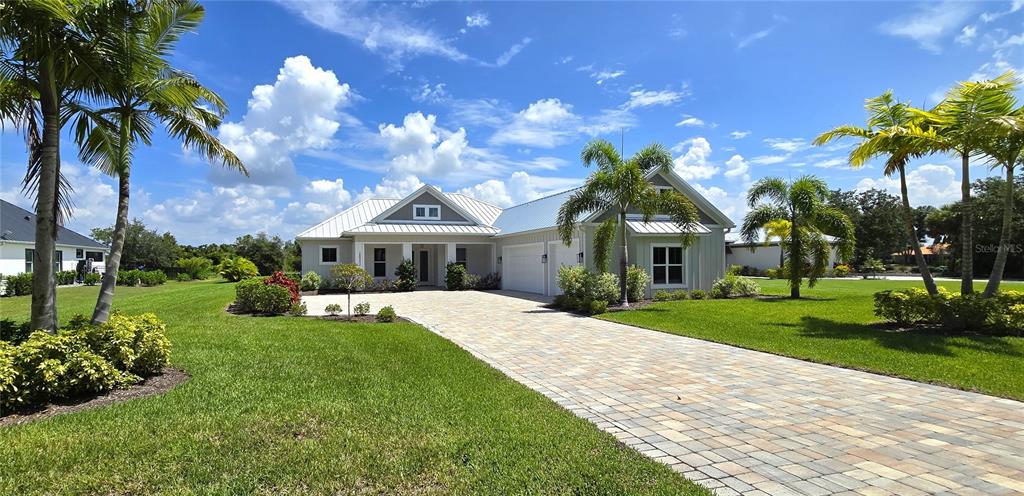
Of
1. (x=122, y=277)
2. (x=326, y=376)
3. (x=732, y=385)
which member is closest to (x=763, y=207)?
(x=732, y=385)

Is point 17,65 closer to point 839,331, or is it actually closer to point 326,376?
point 326,376

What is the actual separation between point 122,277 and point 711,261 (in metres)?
34.4

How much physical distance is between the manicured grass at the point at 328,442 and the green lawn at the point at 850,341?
5318 millimetres

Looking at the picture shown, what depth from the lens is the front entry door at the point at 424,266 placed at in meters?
30.5

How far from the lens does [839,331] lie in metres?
11.4

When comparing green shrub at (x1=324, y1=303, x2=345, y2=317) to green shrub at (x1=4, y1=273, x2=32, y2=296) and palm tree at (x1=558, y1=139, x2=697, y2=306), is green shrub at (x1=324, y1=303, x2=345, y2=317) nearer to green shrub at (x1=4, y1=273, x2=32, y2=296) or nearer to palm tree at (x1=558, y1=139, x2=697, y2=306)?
palm tree at (x1=558, y1=139, x2=697, y2=306)

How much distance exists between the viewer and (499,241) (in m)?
28.0

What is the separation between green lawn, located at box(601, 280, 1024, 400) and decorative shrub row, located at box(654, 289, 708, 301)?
2.29 meters

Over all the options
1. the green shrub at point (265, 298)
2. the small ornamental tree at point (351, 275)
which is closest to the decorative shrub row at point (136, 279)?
the small ornamental tree at point (351, 275)

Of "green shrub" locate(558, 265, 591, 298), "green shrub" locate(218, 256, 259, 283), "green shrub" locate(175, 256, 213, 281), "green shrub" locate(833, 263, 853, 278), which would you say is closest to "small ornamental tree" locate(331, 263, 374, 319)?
"green shrub" locate(558, 265, 591, 298)

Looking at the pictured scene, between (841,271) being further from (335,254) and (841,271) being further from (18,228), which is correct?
(18,228)

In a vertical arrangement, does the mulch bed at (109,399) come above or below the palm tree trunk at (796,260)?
below

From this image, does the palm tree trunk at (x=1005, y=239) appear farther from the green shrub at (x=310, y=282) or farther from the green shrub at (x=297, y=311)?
the green shrub at (x=310, y=282)

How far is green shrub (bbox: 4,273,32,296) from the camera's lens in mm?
25516
